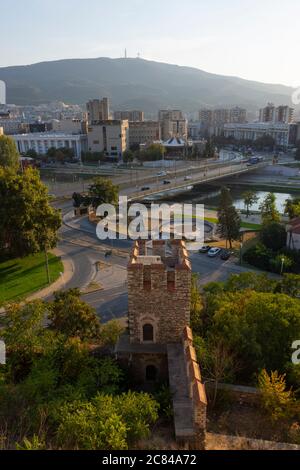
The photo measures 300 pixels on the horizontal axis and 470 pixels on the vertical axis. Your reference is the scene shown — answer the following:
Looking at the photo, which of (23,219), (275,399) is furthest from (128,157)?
(275,399)

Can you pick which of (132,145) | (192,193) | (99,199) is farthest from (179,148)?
(99,199)

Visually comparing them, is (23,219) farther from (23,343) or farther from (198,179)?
(198,179)

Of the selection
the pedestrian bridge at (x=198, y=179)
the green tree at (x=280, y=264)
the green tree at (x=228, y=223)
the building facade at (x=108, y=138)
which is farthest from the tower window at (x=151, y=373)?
the building facade at (x=108, y=138)

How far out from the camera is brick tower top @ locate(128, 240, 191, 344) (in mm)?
19047

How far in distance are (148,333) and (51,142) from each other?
142341 mm

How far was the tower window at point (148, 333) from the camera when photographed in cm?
2007

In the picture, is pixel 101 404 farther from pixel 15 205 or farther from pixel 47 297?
pixel 15 205

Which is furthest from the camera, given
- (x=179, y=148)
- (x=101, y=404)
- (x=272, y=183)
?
(x=179, y=148)

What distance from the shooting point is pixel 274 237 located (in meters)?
48.2

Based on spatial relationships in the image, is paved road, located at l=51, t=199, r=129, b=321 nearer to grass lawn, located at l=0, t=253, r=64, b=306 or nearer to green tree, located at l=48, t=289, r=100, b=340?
grass lawn, located at l=0, t=253, r=64, b=306

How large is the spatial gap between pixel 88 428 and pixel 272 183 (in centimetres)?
9974

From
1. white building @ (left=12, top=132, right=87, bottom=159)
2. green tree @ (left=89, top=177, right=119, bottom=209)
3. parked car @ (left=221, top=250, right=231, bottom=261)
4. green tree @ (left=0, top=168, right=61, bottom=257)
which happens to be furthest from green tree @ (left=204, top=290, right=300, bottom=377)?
white building @ (left=12, top=132, right=87, bottom=159)

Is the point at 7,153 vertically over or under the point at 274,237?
over

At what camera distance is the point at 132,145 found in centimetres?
15675
